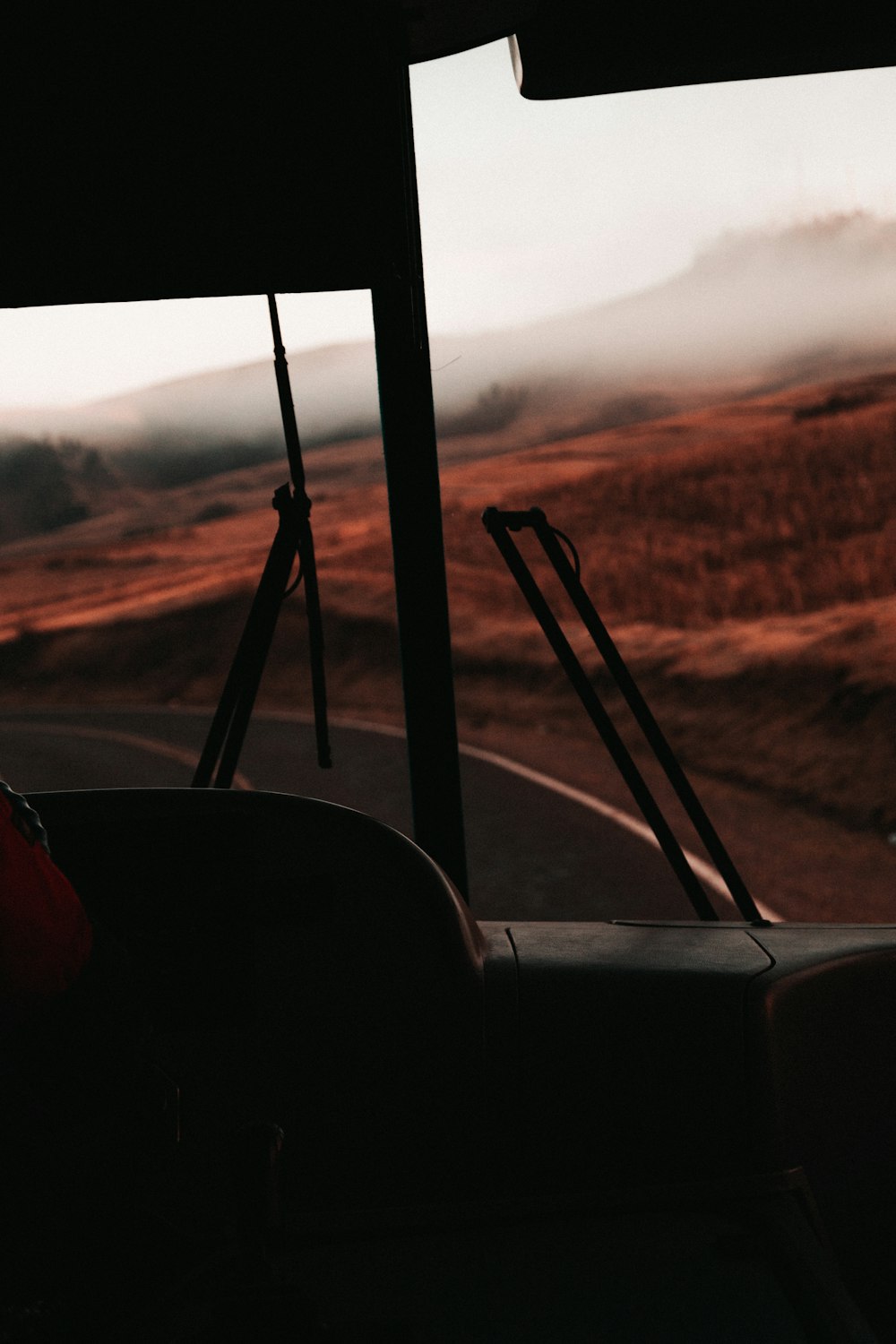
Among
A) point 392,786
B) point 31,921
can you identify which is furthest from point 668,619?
point 31,921

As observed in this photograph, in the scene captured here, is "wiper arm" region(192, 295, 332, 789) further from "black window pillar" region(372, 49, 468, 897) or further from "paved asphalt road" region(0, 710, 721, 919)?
"black window pillar" region(372, 49, 468, 897)

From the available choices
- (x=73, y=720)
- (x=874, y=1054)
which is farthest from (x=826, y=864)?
(x=73, y=720)

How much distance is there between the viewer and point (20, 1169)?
50.0 inches

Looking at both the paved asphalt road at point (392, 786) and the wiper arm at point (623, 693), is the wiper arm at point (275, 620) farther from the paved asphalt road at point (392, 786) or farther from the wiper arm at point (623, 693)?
the wiper arm at point (623, 693)

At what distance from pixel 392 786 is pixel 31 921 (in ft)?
4.08

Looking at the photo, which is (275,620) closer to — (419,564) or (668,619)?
(419,564)

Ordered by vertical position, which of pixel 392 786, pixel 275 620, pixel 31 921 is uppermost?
pixel 275 620

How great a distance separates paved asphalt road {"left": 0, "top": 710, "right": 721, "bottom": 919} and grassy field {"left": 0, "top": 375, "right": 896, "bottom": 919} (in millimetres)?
90

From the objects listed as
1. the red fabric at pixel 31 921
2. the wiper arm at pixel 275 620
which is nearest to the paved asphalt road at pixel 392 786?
the wiper arm at pixel 275 620

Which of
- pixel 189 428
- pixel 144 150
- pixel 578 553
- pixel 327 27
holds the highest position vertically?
pixel 327 27

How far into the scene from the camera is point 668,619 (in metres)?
3.47

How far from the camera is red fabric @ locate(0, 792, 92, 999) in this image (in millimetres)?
1005

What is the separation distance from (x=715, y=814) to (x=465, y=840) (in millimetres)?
454

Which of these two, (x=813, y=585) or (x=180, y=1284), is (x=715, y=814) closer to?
(x=180, y=1284)
